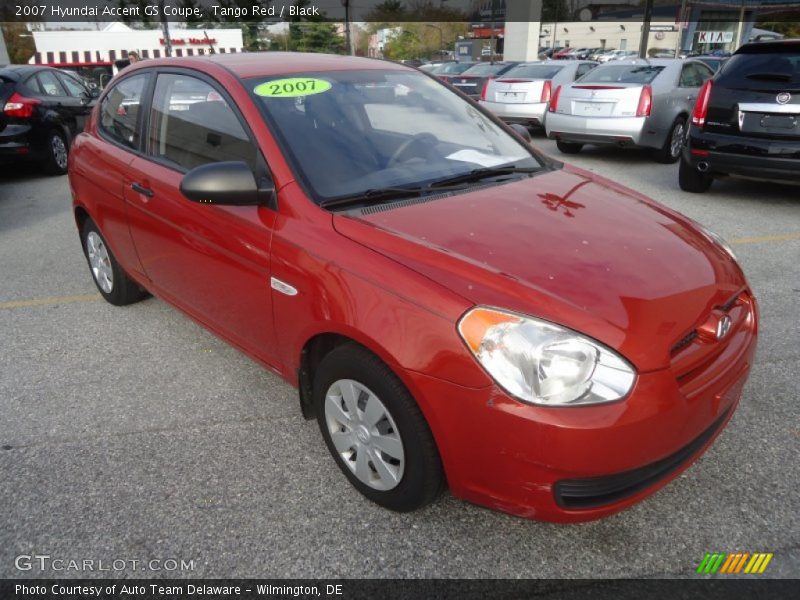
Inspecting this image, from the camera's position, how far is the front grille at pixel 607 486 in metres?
1.82

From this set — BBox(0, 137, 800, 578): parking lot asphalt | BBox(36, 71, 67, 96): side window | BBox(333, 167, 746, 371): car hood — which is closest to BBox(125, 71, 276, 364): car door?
BBox(0, 137, 800, 578): parking lot asphalt

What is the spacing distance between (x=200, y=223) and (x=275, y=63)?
35.9 inches

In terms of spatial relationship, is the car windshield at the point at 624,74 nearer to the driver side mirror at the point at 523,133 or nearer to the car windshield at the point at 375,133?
the driver side mirror at the point at 523,133

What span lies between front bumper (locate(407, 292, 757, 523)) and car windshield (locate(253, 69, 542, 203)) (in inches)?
40.7

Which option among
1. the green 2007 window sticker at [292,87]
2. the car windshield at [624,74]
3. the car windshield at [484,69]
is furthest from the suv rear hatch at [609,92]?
the green 2007 window sticker at [292,87]

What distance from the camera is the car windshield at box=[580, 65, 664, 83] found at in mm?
9070

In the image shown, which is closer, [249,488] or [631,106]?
[249,488]

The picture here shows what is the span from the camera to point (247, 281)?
2.59 m

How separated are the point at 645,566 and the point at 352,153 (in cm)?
194

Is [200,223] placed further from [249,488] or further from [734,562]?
[734,562]

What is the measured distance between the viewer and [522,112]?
36.8 feet

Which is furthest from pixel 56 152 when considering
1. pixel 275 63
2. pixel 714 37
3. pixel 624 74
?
pixel 714 37

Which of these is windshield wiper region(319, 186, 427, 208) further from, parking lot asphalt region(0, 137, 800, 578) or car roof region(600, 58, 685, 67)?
Answer: car roof region(600, 58, 685, 67)
